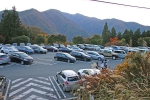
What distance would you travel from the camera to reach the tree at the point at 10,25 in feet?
184

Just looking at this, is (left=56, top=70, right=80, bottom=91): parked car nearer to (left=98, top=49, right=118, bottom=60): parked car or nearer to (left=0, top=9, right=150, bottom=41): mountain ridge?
(left=98, top=49, right=118, bottom=60): parked car

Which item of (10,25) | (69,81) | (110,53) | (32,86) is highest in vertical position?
(10,25)

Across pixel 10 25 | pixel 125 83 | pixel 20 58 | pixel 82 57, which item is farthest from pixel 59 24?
pixel 125 83

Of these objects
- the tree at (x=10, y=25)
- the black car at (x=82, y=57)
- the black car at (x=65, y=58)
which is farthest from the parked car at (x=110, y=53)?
the tree at (x=10, y=25)

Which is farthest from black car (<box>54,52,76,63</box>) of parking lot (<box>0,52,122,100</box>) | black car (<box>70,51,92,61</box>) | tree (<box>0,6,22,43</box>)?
tree (<box>0,6,22,43</box>)

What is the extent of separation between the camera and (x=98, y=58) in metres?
29.1

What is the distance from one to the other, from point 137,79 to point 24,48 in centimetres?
2737

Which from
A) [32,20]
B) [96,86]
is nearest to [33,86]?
[96,86]

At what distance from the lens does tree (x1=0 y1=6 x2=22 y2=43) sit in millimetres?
56031

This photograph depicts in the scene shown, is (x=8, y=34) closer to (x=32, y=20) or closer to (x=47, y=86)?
(x=47, y=86)

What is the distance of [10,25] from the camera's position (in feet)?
188

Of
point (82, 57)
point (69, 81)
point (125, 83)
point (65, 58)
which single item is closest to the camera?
point (125, 83)

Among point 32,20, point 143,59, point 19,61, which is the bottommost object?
point 19,61

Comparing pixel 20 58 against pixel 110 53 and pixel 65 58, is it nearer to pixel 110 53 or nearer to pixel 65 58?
pixel 65 58
